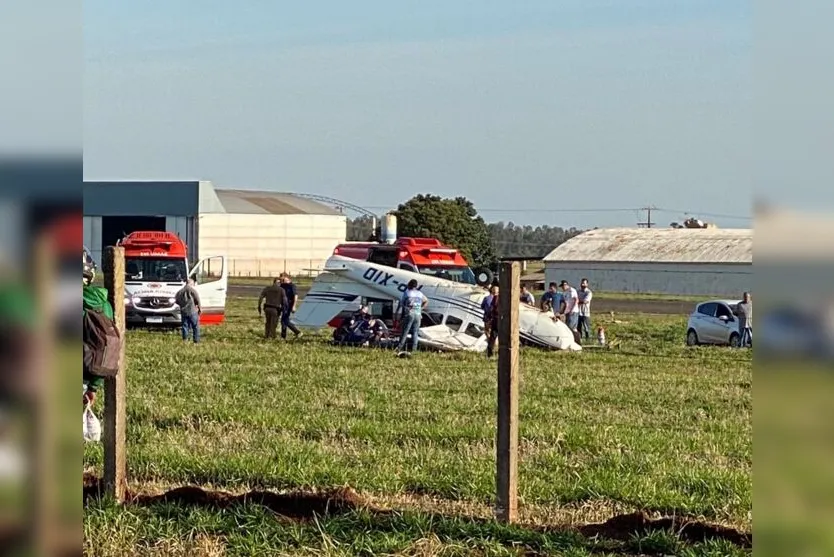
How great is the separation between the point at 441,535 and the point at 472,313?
2084 cm

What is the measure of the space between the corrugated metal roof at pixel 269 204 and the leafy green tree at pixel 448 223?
442 inches

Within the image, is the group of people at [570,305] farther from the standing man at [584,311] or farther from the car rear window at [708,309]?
the car rear window at [708,309]

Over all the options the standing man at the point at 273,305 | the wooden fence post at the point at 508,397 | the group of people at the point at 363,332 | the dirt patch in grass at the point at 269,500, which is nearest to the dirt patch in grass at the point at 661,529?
the wooden fence post at the point at 508,397

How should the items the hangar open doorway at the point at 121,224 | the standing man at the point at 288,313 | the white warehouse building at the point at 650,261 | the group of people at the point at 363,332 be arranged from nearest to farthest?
the group of people at the point at 363,332, the standing man at the point at 288,313, the white warehouse building at the point at 650,261, the hangar open doorway at the point at 121,224

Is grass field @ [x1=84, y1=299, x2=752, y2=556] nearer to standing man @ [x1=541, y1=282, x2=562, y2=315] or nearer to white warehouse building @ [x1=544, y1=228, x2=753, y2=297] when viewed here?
standing man @ [x1=541, y1=282, x2=562, y2=315]

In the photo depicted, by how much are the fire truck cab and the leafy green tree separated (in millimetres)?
37278

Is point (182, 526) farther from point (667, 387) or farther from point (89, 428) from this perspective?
point (667, 387)

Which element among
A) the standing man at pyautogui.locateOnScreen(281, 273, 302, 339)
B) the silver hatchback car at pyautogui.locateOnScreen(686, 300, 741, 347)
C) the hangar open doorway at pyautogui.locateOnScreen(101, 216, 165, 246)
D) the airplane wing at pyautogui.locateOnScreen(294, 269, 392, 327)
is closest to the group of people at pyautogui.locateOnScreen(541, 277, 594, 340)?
the silver hatchback car at pyautogui.locateOnScreen(686, 300, 741, 347)

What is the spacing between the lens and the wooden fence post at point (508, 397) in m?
7.61

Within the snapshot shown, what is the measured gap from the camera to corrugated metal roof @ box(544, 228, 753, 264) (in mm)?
61562

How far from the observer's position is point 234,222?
79.2 meters
